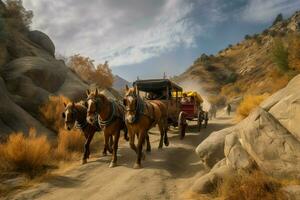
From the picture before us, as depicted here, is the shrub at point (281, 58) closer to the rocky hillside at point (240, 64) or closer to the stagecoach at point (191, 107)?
the stagecoach at point (191, 107)

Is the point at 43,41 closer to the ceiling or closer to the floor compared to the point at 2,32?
closer to the ceiling

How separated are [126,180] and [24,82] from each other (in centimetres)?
1270

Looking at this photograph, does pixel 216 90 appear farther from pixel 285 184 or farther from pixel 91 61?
pixel 285 184

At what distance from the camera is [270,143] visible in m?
6.75

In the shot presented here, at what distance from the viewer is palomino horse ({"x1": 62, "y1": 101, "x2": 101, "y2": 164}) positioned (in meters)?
11.3

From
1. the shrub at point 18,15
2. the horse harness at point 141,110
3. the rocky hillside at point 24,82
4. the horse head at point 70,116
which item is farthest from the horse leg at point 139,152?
the shrub at point 18,15

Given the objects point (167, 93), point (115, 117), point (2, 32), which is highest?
point (2, 32)

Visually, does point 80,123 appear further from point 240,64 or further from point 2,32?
point 240,64

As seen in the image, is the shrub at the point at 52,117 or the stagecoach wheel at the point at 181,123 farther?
the shrub at the point at 52,117

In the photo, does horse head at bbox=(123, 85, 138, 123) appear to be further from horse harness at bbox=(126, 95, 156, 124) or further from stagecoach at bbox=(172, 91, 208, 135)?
stagecoach at bbox=(172, 91, 208, 135)

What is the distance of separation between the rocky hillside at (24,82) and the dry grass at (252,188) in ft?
32.7

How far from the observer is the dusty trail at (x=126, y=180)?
305 inches

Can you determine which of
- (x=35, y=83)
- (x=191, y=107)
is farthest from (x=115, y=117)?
(x=35, y=83)

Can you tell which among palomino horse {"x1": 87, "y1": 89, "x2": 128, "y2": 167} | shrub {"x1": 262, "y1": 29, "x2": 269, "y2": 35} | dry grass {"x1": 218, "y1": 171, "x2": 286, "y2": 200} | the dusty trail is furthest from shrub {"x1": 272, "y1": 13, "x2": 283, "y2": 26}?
dry grass {"x1": 218, "y1": 171, "x2": 286, "y2": 200}
